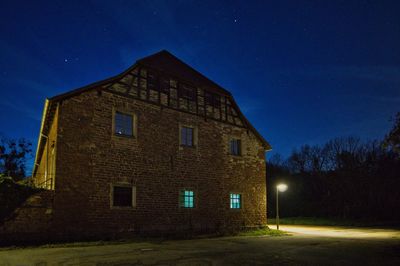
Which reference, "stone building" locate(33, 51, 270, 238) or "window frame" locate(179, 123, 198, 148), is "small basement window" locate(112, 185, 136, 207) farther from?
"window frame" locate(179, 123, 198, 148)

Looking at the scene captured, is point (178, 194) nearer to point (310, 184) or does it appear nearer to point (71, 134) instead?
point (71, 134)

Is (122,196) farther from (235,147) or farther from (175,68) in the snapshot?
(235,147)

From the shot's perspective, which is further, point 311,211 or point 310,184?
point 310,184

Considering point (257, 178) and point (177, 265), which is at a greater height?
point (257, 178)

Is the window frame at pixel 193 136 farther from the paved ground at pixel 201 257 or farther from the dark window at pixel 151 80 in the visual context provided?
the paved ground at pixel 201 257

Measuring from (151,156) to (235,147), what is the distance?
6323mm

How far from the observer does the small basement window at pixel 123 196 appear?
15.5 meters

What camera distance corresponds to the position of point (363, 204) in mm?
36219

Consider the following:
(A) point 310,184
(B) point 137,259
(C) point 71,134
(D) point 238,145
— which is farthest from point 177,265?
(A) point 310,184

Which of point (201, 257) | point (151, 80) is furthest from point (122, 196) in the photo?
point (201, 257)

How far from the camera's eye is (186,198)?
1808cm

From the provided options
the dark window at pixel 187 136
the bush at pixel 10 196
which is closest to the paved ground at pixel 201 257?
the bush at pixel 10 196

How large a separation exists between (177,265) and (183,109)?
37.5 ft

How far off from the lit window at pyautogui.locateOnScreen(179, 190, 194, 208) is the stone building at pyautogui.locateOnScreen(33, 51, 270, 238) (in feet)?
0.16
